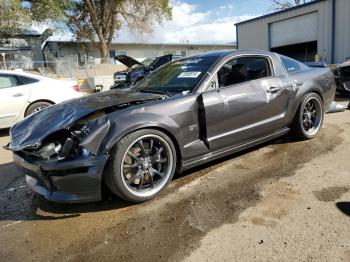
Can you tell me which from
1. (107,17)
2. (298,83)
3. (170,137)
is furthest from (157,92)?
(107,17)

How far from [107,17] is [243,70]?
24.6m

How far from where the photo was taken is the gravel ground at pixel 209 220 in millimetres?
2699

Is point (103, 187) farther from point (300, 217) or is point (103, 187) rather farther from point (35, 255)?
point (300, 217)

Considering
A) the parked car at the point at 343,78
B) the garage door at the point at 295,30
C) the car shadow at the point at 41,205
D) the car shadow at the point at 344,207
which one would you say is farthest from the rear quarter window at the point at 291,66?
the garage door at the point at 295,30

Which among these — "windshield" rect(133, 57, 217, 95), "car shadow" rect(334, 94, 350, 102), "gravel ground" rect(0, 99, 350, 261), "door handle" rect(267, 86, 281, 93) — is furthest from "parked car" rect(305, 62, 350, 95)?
"windshield" rect(133, 57, 217, 95)

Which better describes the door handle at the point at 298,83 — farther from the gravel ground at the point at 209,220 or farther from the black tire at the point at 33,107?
the black tire at the point at 33,107

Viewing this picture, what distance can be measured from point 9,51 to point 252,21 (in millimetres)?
17816

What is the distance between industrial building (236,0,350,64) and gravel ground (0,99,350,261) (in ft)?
45.9

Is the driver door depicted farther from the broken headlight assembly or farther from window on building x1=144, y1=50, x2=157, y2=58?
window on building x1=144, y1=50, x2=157, y2=58

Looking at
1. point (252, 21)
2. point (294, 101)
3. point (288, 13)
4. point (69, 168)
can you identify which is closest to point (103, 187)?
point (69, 168)

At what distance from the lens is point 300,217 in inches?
121

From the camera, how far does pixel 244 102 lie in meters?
4.29

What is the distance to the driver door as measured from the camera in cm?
401

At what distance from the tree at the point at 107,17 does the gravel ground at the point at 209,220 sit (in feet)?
78.2
